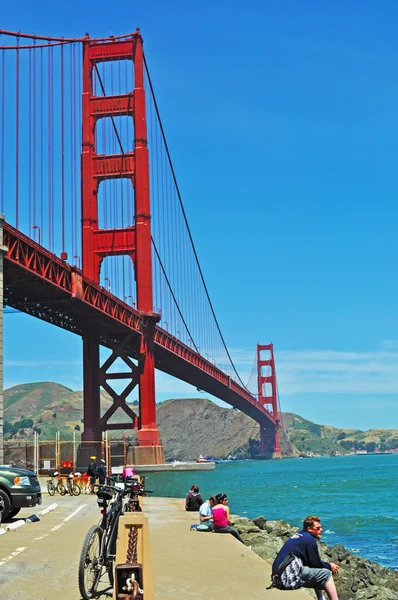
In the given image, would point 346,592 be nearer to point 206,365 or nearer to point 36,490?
point 36,490

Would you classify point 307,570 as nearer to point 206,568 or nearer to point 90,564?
point 90,564

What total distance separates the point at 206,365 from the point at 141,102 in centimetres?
2785

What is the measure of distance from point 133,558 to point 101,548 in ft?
4.47

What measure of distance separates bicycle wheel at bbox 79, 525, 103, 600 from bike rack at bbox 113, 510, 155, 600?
0.22 m

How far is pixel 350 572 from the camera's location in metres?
17.2

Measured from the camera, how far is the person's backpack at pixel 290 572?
882 centimetres

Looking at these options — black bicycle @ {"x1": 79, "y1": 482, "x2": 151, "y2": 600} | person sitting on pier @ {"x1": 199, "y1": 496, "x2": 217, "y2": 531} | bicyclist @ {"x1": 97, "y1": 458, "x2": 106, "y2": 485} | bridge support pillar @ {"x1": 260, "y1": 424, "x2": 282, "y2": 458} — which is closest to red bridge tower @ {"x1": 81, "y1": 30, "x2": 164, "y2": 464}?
bicyclist @ {"x1": 97, "y1": 458, "x2": 106, "y2": 485}

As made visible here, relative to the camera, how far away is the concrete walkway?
9609mm

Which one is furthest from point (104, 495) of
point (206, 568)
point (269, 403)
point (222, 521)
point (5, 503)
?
point (269, 403)

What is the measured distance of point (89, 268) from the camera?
6606 cm

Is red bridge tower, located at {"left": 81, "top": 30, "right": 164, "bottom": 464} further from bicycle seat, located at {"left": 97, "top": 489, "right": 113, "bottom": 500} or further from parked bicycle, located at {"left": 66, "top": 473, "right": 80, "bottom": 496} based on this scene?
bicycle seat, located at {"left": 97, "top": 489, "right": 113, "bottom": 500}

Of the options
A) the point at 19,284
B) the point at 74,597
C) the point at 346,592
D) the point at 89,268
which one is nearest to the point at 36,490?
the point at 346,592

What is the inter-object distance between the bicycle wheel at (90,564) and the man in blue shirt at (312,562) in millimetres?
1815

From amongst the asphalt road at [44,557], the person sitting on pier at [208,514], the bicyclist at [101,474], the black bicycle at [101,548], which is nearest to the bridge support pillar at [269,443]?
the bicyclist at [101,474]
